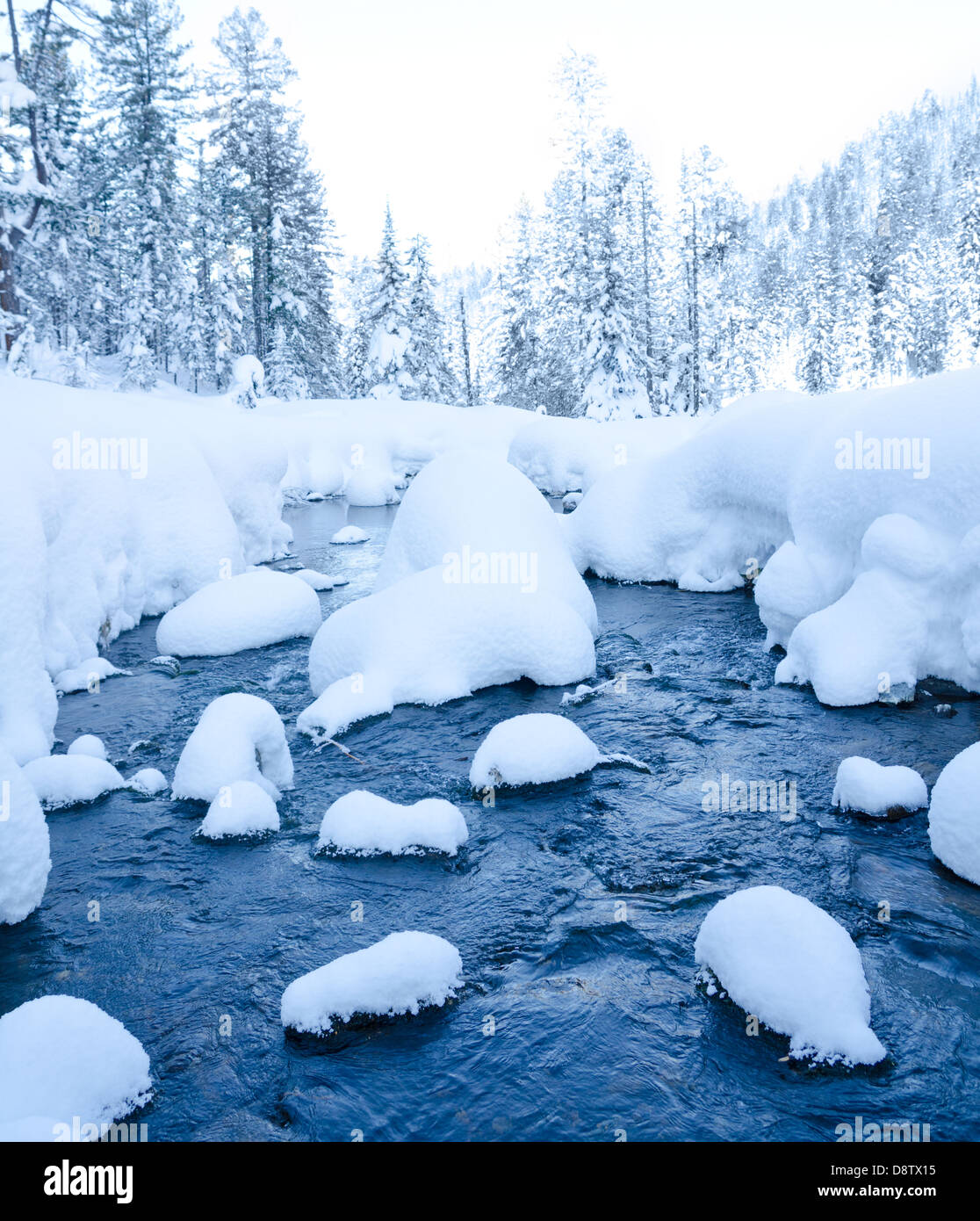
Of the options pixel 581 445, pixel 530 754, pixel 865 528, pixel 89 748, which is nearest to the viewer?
pixel 530 754

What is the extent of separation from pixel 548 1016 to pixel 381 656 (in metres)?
5.32

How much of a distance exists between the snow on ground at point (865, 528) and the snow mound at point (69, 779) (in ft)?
23.4

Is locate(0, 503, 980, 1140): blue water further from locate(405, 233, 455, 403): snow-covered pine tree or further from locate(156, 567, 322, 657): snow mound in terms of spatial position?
locate(405, 233, 455, 403): snow-covered pine tree

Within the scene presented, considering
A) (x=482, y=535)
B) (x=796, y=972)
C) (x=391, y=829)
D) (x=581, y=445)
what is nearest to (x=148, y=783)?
(x=391, y=829)

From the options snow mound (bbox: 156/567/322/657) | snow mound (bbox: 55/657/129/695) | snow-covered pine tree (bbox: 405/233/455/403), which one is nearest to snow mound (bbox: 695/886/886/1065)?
snow mound (bbox: 55/657/129/695)

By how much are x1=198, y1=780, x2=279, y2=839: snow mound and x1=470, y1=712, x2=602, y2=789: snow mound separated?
1753 millimetres

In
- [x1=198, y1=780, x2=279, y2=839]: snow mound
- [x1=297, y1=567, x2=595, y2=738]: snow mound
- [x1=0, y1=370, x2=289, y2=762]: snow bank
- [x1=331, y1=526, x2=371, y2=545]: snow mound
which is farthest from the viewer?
[x1=331, y1=526, x2=371, y2=545]: snow mound

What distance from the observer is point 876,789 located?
6.70 m

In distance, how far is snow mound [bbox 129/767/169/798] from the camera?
7.52m

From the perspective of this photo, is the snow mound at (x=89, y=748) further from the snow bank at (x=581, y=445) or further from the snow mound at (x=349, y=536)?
the snow bank at (x=581, y=445)

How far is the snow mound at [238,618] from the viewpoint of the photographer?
1173 cm

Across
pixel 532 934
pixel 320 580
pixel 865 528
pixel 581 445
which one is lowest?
pixel 532 934

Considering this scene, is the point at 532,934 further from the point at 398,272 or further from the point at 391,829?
the point at 398,272

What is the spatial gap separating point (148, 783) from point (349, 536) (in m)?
13.6
